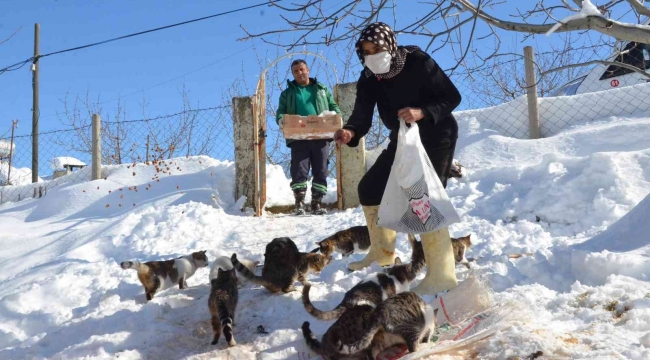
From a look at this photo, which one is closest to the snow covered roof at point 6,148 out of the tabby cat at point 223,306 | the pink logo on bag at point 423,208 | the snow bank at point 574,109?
the snow bank at point 574,109

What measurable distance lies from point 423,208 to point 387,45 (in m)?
1.15

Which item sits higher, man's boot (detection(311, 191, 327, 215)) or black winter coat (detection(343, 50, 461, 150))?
black winter coat (detection(343, 50, 461, 150))

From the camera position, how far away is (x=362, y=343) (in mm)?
2961

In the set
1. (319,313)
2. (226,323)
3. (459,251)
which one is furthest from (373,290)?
(459,251)

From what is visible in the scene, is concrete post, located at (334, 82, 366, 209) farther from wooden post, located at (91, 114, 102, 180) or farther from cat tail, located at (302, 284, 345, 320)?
cat tail, located at (302, 284, 345, 320)

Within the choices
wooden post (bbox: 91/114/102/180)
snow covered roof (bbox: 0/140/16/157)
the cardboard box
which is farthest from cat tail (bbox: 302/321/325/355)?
snow covered roof (bbox: 0/140/16/157)

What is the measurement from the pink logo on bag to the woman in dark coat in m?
0.19

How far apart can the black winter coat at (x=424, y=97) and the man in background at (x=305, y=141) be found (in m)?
4.25

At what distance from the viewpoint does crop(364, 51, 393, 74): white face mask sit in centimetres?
394

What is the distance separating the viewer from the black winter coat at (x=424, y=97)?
153 inches

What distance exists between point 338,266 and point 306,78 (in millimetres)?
4129

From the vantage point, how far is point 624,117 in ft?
32.0

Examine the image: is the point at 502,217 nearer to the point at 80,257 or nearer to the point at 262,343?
the point at 262,343

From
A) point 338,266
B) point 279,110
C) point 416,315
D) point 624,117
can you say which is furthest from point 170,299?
point 624,117
